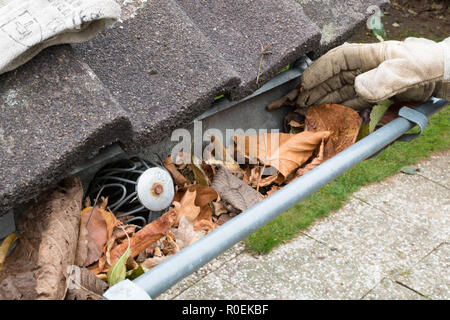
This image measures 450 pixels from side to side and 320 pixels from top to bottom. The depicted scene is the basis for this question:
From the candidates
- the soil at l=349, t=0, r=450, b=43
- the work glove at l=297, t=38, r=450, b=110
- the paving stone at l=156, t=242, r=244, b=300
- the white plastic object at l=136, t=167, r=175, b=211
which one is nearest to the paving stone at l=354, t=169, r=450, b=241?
the paving stone at l=156, t=242, r=244, b=300

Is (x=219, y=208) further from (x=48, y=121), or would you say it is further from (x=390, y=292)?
(x=390, y=292)

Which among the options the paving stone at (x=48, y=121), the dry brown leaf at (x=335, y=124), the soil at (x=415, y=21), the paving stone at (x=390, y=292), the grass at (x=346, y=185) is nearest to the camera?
the paving stone at (x=48, y=121)

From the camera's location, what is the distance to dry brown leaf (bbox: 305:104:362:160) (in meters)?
1.99

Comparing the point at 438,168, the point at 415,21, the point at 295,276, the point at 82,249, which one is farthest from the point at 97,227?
the point at 415,21

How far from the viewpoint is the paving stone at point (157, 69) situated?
4.69 ft

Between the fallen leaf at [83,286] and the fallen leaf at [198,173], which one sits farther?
the fallen leaf at [198,173]

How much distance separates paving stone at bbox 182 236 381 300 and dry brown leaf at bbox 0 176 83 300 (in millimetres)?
961

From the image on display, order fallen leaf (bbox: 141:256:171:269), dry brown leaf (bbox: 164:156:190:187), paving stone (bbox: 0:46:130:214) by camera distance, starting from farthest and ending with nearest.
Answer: dry brown leaf (bbox: 164:156:190:187)
fallen leaf (bbox: 141:256:171:269)
paving stone (bbox: 0:46:130:214)

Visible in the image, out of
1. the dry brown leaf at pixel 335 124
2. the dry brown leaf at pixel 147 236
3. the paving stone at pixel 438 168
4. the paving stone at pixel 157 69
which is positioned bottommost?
the paving stone at pixel 438 168

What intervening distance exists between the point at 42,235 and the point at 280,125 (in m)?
1.20

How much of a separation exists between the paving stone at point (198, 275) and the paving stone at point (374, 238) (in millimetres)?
485

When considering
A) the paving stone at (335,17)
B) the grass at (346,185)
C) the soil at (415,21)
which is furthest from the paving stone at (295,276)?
the soil at (415,21)

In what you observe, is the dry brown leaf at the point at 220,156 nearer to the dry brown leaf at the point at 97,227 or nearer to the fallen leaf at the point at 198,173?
the fallen leaf at the point at 198,173

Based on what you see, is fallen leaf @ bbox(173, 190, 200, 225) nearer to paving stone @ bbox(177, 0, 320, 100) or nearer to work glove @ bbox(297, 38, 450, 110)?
paving stone @ bbox(177, 0, 320, 100)
